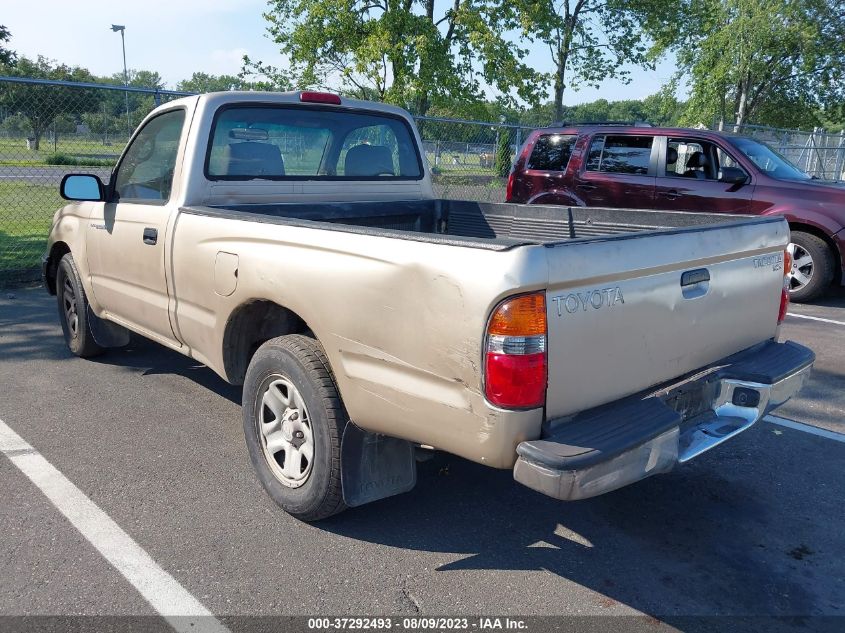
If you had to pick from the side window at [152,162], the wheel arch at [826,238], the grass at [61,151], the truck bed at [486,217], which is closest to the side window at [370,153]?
the truck bed at [486,217]

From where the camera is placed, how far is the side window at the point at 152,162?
4262mm

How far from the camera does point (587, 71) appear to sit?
1166 inches

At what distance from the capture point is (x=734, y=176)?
8430 millimetres

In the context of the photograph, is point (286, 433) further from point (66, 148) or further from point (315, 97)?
point (66, 148)

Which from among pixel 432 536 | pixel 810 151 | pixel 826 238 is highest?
pixel 810 151

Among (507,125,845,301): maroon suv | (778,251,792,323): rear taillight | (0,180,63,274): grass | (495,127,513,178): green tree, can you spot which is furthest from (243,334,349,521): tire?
(495,127,513,178): green tree

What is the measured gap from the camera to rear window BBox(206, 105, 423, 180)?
13.8 feet

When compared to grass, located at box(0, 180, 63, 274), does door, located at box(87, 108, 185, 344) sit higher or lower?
higher

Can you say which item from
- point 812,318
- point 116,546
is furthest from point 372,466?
point 812,318

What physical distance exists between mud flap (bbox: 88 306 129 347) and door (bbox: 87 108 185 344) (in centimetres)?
39

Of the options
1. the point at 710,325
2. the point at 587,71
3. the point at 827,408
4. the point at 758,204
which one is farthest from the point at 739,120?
the point at 710,325

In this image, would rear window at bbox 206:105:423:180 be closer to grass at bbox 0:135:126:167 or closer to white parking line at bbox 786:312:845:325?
white parking line at bbox 786:312:845:325

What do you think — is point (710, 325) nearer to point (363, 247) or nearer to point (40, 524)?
point (363, 247)

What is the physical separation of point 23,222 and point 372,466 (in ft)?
37.6
